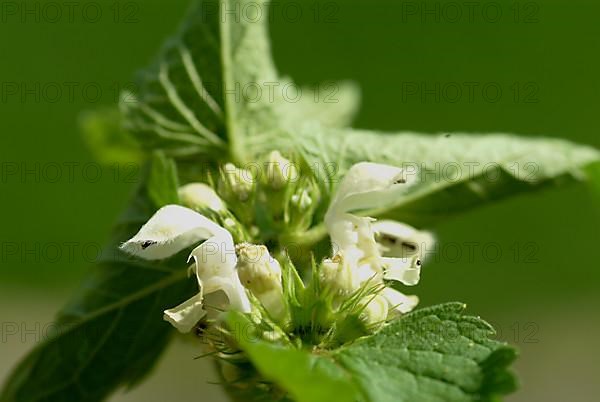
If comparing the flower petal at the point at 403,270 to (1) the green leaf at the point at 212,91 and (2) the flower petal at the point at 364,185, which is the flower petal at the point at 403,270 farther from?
(1) the green leaf at the point at 212,91

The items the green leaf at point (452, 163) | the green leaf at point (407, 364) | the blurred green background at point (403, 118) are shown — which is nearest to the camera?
the green leaf at point (407, 364)

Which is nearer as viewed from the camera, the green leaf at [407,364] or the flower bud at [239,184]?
the green leaf at [407,364]

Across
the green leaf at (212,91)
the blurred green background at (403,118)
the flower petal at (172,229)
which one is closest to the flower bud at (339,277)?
the flower petal at (172,229)

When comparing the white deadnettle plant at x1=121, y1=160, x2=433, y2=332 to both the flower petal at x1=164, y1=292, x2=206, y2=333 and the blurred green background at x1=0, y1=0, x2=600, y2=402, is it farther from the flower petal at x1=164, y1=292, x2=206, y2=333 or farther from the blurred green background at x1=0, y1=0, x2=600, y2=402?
the blurred green background at x1=0, y1=0, x2=600, y2=402

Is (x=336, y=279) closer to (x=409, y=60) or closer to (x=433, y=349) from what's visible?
(x=433, y=349)

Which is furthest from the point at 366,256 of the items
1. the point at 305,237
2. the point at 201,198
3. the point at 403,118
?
the point at 403,118

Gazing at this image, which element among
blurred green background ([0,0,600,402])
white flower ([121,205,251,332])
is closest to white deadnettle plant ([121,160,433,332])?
white flower ([121,205,251,332])
